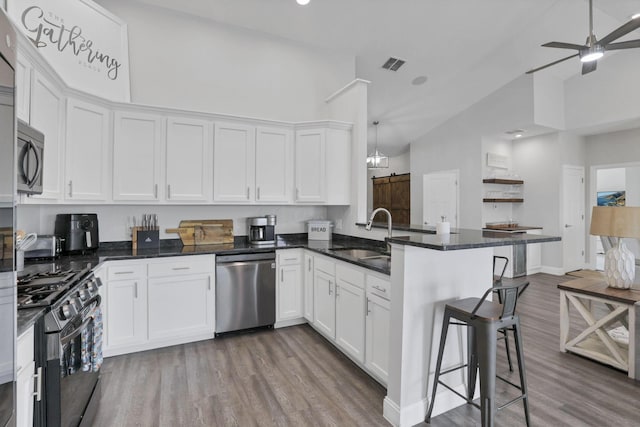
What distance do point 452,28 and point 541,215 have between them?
14.9ft

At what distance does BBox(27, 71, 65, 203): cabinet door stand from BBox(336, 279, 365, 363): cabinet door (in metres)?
2.42

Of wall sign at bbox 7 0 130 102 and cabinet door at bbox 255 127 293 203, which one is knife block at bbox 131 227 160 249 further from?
wall sign at bbox 7 0 130 102

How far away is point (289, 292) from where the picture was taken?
3.52 m

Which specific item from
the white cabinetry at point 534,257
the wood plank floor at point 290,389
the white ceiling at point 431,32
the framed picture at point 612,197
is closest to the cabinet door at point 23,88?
the wood plank floor at point 290,389

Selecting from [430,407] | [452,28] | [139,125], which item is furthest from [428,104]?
[430,407]

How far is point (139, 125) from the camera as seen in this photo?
3152 millimetres

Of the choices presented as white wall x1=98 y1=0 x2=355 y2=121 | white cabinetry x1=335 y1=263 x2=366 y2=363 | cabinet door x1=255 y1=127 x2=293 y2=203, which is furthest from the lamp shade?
white wall x1=98 y1=0 x2=355 y2=121

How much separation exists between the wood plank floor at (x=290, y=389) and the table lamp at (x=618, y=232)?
80 centimetres

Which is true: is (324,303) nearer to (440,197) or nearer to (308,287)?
(308,287)

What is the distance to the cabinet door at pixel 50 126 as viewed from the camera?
216cm

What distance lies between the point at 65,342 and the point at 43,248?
1.58 metres

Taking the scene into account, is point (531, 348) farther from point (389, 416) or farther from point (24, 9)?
point (24, 9)

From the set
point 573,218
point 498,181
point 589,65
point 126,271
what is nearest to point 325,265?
point 126,271

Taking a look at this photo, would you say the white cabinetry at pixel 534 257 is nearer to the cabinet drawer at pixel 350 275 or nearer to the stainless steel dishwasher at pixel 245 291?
the cabinet drawer at pixel 350 275
